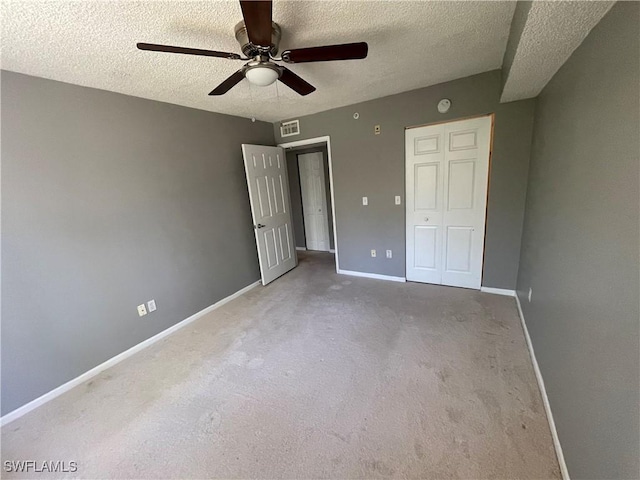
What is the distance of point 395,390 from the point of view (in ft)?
5.78

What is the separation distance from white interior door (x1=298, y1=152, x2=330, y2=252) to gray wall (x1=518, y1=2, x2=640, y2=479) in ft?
12.2

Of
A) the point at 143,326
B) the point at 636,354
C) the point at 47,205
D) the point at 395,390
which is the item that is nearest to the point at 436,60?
the point at 636,354

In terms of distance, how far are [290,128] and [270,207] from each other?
3.99 ft

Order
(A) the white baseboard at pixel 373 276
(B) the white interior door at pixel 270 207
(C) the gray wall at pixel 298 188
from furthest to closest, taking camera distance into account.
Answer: (C) the gray wall at pixel 298 188, (A) the white baseboard at pixel 373 276, (B) the white interior door at pixel 270 207

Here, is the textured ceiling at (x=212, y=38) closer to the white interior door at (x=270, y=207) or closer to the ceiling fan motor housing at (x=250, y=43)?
the ceiling fan motor housing at (x=250, y=43)

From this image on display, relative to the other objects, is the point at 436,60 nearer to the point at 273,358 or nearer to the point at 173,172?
the point at 173,172

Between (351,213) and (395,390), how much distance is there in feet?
7.76

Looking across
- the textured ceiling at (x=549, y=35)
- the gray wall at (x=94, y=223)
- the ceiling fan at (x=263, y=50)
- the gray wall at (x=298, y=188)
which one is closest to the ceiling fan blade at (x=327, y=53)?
the ceiling fan at (x=263, y=50)

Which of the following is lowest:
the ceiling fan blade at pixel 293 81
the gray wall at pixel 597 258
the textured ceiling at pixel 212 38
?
the gray wall at pixel 597 258

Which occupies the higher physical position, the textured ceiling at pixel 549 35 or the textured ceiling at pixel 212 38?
the textured ceiling at pixel 212 38

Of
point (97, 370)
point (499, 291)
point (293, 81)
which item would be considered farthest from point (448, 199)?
point (97, 370)

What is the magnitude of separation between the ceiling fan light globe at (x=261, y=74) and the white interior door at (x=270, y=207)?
171 cm

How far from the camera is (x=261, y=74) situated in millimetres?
1543

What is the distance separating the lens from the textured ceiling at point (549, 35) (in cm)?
107
